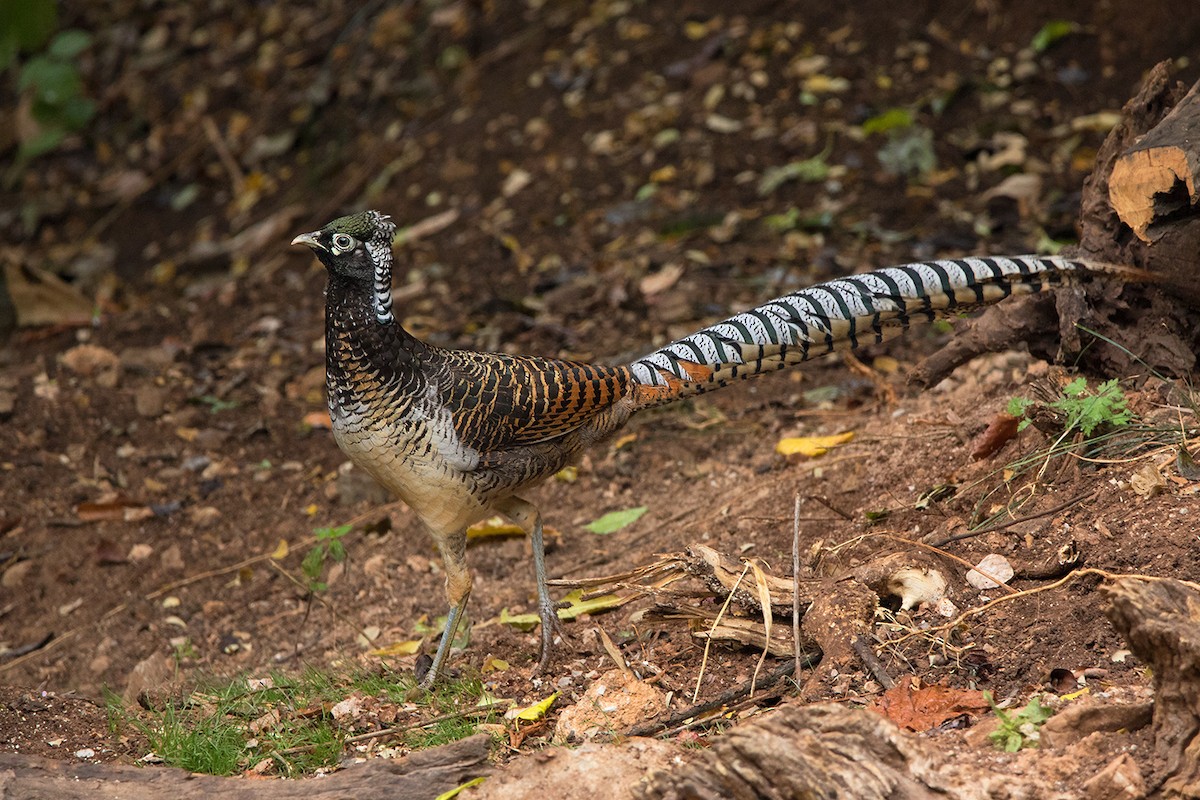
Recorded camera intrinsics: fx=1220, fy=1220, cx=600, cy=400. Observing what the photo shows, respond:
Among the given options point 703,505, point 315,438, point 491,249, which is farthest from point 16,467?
point 703,505

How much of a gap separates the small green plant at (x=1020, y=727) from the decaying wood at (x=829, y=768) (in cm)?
15

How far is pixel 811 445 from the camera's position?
5836mm

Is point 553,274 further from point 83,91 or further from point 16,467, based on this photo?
point 83,91

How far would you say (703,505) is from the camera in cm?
572

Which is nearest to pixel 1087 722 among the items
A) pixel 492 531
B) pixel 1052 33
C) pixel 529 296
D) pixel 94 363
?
pixel 492 531

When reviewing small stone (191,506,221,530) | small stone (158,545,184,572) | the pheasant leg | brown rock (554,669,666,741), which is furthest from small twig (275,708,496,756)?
small stone (191,506,221,530)

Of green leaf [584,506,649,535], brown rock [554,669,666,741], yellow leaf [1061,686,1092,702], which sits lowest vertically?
green leaf [584,506,649,535]

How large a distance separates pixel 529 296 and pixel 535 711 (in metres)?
4.63

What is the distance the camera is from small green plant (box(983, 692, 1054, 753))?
3029 millimetres

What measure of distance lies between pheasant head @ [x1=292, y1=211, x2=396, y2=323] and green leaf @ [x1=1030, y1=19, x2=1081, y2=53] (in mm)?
6344

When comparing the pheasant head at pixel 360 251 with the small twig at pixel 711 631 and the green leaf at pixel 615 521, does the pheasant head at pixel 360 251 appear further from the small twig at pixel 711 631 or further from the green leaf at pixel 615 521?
the green leaf at pixel 615 521

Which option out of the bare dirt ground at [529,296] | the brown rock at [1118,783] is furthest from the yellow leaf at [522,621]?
the brown rock at [1118,783]

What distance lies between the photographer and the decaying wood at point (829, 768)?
8.94 ft

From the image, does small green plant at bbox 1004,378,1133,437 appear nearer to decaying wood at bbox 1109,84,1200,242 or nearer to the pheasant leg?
decaying wood at bbox 1109,84,1200,242
